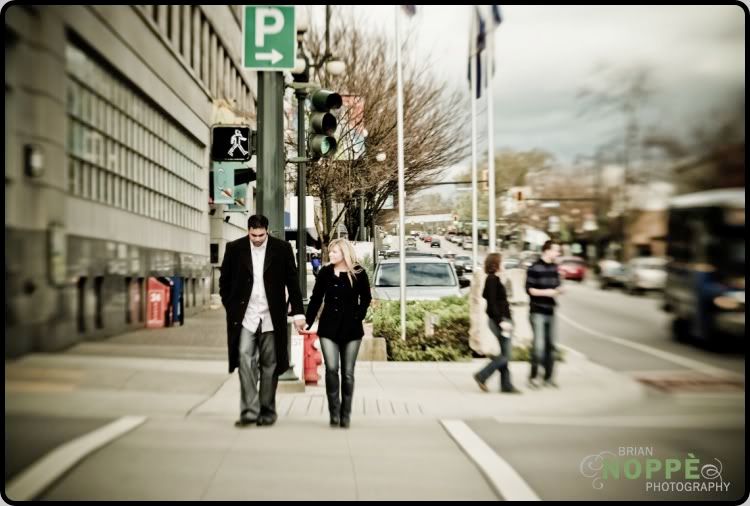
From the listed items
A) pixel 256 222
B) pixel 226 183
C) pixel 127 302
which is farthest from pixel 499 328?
pixel 127 302

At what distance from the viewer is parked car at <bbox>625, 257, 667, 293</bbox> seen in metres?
2.74

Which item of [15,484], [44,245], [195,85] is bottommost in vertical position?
[15,484]

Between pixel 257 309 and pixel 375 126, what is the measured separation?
6.48 meters

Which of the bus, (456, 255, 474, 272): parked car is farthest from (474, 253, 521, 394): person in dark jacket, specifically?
the bus

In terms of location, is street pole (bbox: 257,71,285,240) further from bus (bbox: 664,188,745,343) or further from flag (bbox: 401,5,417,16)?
bus (bbox: 664,188,745,343)

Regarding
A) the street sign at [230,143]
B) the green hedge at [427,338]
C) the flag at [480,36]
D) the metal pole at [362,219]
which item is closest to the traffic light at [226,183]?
the street sign at [230,143]

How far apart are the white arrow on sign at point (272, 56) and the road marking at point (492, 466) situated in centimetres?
245

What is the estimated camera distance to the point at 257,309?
5.24 metres

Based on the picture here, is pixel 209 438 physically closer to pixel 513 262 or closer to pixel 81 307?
pixel 81 307

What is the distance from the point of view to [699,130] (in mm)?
2785

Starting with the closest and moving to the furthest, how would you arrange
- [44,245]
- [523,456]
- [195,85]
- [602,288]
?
[44,245], [602,288], [195,85], [523,456]

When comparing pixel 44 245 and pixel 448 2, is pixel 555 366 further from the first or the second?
pixel 44 245

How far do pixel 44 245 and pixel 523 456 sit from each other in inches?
112

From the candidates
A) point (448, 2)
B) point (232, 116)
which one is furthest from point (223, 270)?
point (448, 2)
